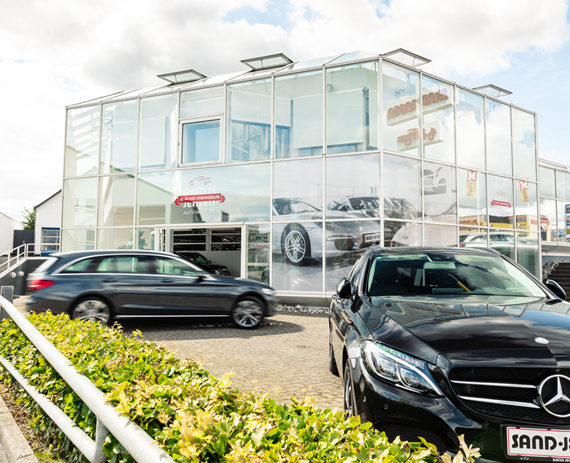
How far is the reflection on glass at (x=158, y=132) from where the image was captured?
54.8ft

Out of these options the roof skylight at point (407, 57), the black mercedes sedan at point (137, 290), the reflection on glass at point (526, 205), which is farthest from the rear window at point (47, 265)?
the reflection on glass at point (526, 205)

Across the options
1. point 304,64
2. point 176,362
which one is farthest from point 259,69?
point 176,362

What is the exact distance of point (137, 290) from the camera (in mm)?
9398

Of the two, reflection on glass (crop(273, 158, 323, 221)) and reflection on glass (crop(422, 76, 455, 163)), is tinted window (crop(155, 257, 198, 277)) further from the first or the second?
reflection on glass (crop(422, 76, 455, 163))

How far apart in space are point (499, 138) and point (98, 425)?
17.8m

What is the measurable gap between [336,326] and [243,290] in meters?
5.41

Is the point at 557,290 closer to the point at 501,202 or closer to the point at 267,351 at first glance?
the point at 267,351

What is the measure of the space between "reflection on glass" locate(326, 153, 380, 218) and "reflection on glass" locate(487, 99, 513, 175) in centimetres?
550

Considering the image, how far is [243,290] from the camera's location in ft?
33.1

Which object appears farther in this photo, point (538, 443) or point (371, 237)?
point (371, 237)

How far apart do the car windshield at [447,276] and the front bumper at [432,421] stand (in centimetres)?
147

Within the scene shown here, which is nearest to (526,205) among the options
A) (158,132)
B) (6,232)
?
(158,132)

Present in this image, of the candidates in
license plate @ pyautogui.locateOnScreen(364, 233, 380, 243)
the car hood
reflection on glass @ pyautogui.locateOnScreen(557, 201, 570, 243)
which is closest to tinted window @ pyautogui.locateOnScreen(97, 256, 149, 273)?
license plate @ pyautogui.locateOnScreen(364, 233, 380, 243)

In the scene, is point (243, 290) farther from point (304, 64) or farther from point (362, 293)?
point (304, 64)
